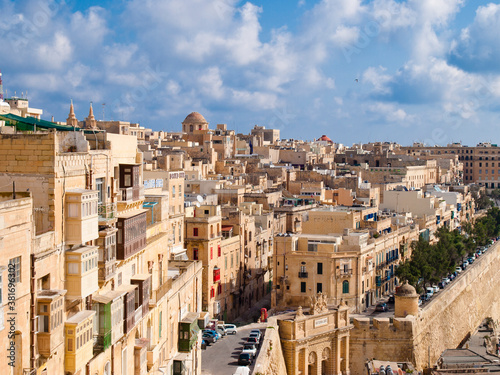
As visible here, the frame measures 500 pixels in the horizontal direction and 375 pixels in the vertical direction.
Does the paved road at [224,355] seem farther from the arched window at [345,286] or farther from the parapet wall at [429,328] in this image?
the arched window at [345,286]

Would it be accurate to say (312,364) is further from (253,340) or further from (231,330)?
(253,340)

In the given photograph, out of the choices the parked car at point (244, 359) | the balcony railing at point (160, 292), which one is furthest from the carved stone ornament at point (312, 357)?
the balcony railing at point (160, 292)

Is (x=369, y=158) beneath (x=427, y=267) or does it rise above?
above

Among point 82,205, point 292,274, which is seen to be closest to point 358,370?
point 292,274

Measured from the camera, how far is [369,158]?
11350 centimetres

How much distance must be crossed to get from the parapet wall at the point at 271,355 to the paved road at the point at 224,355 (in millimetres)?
535

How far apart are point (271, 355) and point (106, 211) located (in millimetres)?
16929

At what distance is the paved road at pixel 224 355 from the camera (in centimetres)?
2930

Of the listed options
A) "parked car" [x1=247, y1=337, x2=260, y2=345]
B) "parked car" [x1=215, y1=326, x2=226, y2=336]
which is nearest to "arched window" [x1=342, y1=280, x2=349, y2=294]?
"parked car" [x1=215, y1=326, x2=226, y2=336]

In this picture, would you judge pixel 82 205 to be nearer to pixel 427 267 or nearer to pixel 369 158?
pixel 427 267

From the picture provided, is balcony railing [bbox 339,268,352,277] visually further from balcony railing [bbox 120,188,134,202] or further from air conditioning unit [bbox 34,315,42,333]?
air conditioning unit [bbox 34,315,42,333]

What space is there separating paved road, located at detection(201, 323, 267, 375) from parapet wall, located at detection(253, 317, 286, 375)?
53cm

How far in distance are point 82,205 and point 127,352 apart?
486cm

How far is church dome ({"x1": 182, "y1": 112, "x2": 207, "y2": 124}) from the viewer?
111250mm
